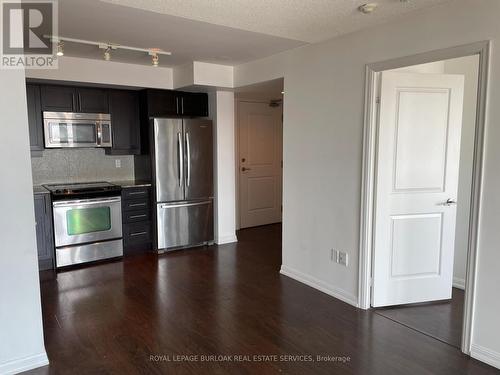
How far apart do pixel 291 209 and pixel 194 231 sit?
1710 millimetres

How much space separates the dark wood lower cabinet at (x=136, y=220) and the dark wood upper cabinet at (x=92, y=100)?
40.6 inches

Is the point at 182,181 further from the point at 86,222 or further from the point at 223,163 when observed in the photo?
the point at 86,222

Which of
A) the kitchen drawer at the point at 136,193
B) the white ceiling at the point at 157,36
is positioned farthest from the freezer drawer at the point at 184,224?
the white ceiling at the point at 157,36

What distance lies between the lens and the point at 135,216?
487 centimetres

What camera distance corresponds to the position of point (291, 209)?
4031mm

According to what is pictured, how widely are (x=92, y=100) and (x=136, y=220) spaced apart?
157 cm

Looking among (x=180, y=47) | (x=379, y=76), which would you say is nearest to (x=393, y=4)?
(x=379, y=76)

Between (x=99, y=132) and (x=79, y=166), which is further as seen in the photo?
(x=79, y=166)

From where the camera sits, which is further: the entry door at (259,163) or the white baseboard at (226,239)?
the entry door at (259,163)

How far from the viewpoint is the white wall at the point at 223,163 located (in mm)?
5262

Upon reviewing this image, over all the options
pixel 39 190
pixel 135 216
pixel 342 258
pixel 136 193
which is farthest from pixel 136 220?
pixel 342 258

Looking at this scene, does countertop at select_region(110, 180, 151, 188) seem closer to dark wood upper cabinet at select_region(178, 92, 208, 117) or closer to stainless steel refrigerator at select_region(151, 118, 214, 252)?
stainless steel refrigerator at select_region(151, 118, 214, 252)

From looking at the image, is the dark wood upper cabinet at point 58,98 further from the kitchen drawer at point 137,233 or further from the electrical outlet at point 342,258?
the electrical outlet at point 342,258

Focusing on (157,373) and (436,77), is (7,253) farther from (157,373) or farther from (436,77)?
(436,77)
